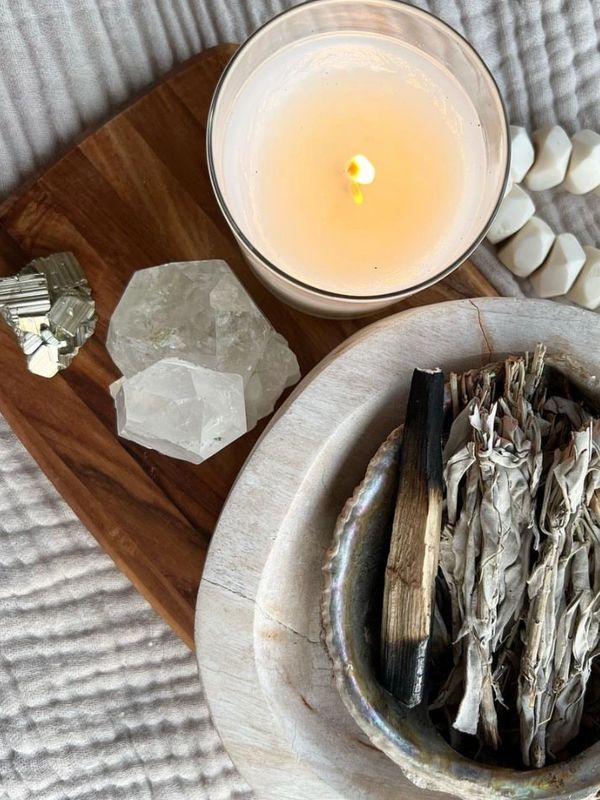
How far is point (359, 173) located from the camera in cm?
56

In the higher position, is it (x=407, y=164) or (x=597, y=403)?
(x=407, y=164)

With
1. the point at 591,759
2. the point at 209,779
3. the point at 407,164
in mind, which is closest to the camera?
the point at 591,759

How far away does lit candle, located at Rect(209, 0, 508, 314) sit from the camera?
554mm

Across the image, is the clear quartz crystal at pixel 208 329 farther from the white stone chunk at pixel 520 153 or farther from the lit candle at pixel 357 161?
the white stone chunk at pixel 520 153

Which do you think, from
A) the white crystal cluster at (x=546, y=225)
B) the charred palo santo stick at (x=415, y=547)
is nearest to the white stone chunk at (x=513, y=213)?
the white crystal cluster at (x=546, y=225)

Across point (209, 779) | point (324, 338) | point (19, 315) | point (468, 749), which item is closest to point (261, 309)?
point (324, 338)

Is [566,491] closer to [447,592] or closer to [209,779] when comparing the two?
[447,592]

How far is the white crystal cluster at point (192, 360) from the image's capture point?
0.60 metres

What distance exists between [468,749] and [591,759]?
0.23ft

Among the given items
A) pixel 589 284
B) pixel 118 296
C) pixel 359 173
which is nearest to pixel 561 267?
pixel 589 284

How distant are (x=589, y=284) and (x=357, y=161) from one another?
24cm

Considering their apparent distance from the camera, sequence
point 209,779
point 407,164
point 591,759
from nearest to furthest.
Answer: point 591,759 → point 407,164 → point 209,779

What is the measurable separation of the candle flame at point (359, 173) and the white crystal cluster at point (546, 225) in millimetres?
162

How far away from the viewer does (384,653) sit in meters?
0.50
